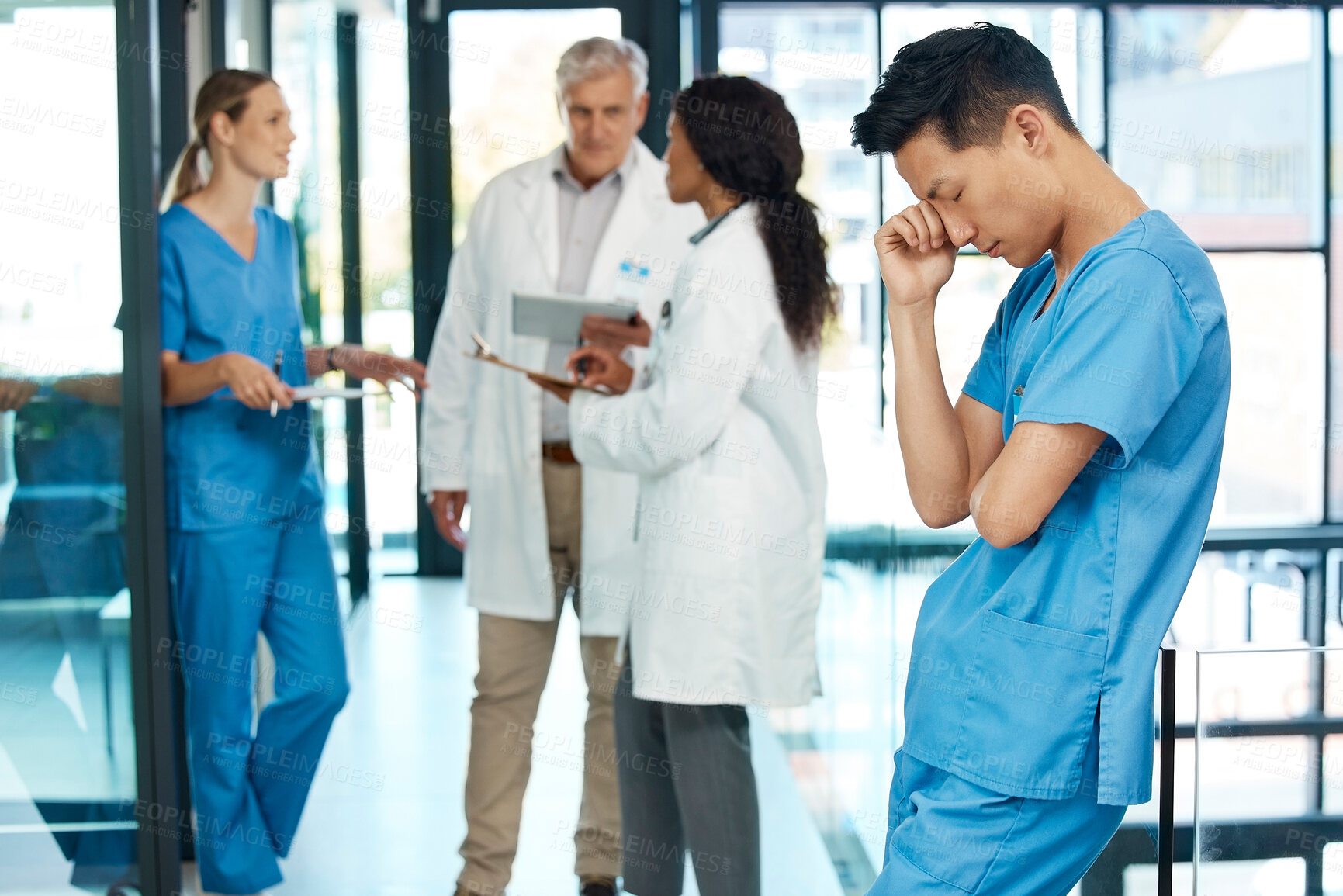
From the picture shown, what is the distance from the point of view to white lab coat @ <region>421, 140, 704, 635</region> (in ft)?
8.29

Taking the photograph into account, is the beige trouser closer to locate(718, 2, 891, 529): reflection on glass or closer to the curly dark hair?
the curly dark hair

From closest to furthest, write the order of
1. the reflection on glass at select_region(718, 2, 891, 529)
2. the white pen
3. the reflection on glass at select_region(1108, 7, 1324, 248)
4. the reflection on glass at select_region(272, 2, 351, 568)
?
the white pen → the reflection on glass at select_region(272, 2, 351, 568) → the reflection on glass at select_region(718, 2, 891, 529) → the reflection on glass at select_region(1108, 7, 1324, 248)

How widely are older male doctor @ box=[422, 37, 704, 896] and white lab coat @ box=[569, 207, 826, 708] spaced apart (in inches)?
17.8

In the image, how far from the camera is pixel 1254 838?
46.4 inches

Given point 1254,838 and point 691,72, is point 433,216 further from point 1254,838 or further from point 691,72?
point 1254,838

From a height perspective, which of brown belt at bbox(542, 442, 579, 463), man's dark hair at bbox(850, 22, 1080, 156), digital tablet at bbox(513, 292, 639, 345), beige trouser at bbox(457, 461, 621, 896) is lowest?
beige trouser at bbox(457, 461, 621, 896)

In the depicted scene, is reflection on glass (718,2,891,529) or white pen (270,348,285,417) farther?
reflection on glass (718,2,891,529)

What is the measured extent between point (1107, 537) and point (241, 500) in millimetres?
1802

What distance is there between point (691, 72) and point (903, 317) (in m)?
4.00

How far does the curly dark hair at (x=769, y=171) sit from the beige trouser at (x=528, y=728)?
770 mm

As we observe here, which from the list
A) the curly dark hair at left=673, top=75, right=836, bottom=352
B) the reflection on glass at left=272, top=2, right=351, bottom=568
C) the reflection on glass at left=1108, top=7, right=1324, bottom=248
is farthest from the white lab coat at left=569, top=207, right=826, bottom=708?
the reflection on glass at left=1108, top=7, right=1324, bottom=248

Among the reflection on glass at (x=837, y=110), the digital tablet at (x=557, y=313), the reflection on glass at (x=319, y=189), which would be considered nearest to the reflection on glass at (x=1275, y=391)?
the reflection on glass at (x=837, y=110)

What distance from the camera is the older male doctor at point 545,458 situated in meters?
2.53

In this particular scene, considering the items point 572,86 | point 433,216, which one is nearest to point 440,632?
point 433,216
